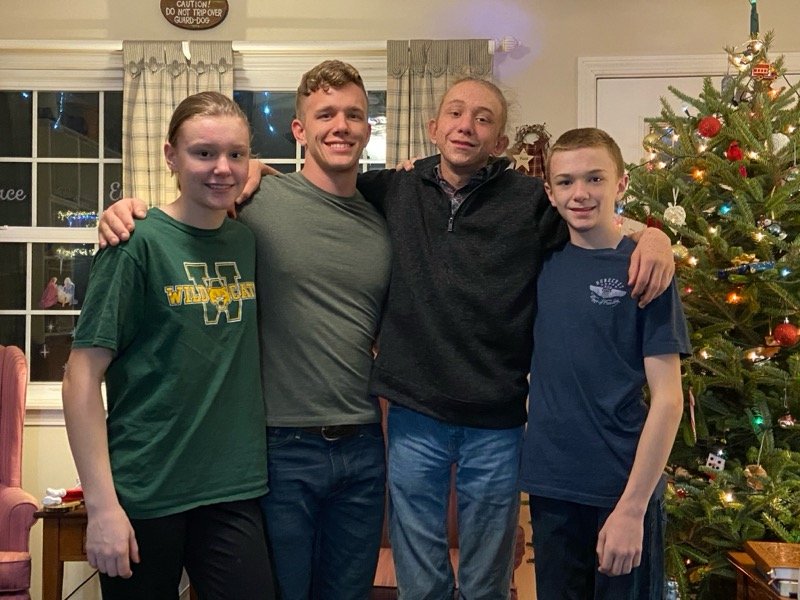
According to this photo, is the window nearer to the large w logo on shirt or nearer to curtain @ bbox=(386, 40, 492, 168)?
curtain @ bbox=(386, 40, 492, 168)

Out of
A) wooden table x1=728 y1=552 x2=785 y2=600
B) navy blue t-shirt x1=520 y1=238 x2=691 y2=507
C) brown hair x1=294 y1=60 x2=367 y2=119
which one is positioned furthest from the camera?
wooden table x1=728 y1=552 x2=785 y2=600

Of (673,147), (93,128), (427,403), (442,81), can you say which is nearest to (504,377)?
(427,403)

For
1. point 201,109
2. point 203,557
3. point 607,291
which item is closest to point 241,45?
point 201,109

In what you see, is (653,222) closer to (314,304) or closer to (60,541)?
(314,304)

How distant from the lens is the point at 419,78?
432 centimetres

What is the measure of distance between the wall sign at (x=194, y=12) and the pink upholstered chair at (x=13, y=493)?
1905mm

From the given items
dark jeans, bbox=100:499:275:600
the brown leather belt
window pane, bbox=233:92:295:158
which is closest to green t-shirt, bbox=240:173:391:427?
the brown leather belt

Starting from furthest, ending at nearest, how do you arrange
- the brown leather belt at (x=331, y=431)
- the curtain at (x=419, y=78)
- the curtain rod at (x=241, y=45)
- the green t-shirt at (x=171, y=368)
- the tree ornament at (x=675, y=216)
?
1. the curtain rod at (x=241, y=45)
2. the curtain at (x=419, y=78)
3. the tree ornament at (x=675, y=216)
4. the brown leather belt at (x=331, y=431)
5. the green t-shirt at (x=171, y=368)

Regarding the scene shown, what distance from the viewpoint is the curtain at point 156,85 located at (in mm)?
4371

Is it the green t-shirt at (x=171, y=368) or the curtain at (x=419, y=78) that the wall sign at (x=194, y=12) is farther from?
the green t-shirt at (x=171, y=368)

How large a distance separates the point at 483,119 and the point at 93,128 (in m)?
3.33

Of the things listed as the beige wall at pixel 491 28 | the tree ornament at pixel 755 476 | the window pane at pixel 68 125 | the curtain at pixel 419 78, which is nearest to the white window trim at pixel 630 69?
the beige wall at pixel 491 28

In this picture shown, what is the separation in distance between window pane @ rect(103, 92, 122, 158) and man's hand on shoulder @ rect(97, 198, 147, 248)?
3.20 m

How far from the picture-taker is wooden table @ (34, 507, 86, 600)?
3.23m
